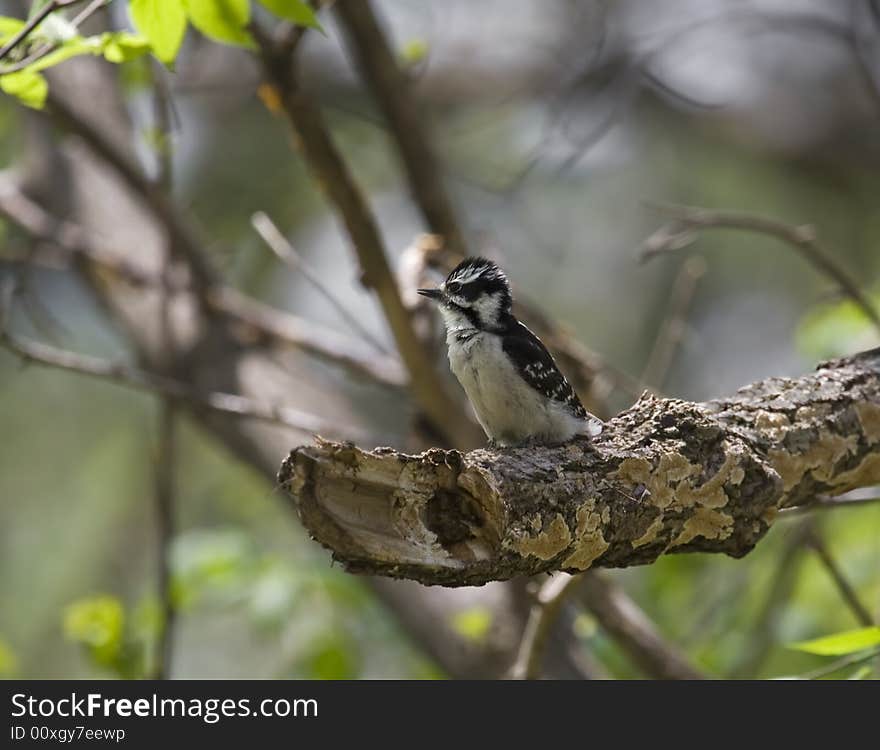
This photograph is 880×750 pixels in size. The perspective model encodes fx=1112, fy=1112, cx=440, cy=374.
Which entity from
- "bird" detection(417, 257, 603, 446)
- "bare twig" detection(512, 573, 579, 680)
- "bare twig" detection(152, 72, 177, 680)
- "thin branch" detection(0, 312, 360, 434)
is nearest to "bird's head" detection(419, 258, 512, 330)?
"bird" detection(417, 257, 603, 446)

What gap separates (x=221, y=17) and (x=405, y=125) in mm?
2546

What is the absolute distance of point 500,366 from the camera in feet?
12.9

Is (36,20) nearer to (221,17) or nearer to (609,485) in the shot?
(221,17)

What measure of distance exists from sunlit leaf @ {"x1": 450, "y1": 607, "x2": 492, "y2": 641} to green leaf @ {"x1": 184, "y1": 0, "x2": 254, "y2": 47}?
2794 mm

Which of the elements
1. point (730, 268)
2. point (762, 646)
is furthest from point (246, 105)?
point (762, 646)

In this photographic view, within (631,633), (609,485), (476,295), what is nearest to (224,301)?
(476,295)

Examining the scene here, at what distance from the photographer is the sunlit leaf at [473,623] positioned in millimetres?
4688

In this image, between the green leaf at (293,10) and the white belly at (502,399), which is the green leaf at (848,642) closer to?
the white belly at (502,399)

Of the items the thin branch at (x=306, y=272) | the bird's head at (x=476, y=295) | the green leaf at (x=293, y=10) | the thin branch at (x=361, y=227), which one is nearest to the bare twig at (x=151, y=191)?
the thin branch at (x=306, y=272)

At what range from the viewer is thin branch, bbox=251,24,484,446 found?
406 cm

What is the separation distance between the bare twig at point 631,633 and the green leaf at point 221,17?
2.42 meters

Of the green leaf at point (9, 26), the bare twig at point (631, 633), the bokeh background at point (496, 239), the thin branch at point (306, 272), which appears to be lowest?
the bare twig at point (631, 633)

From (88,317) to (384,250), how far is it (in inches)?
235

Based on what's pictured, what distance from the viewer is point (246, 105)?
374 inches
